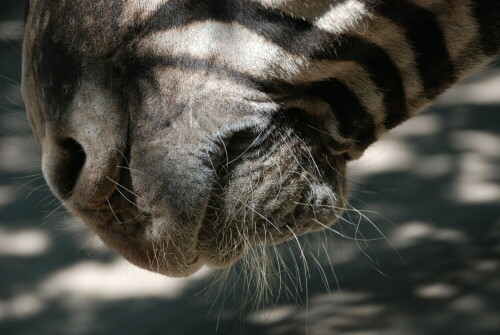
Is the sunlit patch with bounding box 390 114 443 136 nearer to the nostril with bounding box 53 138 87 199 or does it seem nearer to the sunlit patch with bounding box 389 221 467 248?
the sunlit patch with bounding box 389 221 467 248

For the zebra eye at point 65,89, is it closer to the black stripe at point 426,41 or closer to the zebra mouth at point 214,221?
the zebra mouth at point 214,221

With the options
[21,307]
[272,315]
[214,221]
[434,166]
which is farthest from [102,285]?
[214,221]

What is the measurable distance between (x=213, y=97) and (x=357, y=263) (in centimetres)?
195

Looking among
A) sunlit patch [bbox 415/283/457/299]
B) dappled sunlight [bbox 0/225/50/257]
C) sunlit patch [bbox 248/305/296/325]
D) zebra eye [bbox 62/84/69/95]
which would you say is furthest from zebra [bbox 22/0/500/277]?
dappled sunlight [bbox 0/225/50/257]

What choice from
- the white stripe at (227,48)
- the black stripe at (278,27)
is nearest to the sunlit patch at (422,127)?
the black stripe at (278,27)

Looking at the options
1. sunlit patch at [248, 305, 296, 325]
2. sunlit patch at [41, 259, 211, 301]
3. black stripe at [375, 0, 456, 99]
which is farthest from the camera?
sunlit patch at [41, 259, 211, 301]

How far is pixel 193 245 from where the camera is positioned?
130 cm

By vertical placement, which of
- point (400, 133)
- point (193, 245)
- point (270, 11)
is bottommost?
point (400, 133)

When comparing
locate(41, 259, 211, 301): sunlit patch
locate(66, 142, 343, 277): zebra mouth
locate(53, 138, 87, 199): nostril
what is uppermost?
locate(53, 138, 87, 199): nostril

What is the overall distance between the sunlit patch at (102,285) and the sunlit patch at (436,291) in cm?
98

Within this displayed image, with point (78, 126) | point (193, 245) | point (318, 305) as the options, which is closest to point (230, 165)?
point (193, 245)

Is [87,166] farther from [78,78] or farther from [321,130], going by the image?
[321,130]

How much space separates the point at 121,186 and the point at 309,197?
0.37 meters

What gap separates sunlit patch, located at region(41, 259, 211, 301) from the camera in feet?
9.78
